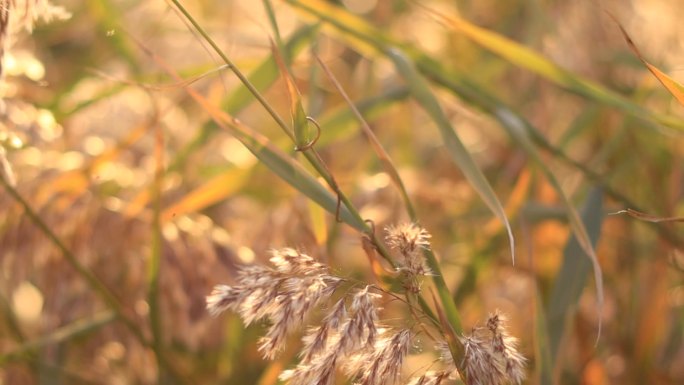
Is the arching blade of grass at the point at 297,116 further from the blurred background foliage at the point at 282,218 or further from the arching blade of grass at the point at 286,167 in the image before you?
the blurred background foliage at the point at 282,218

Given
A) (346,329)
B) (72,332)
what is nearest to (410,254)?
(346,329)

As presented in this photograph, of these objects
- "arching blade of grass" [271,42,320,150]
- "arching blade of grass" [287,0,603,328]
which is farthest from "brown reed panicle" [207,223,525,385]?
"arching blade of grass" [287,0,603,328]

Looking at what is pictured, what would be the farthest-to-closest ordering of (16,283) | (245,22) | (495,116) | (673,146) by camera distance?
(245,22), (673,146), (16,283), (495,116)

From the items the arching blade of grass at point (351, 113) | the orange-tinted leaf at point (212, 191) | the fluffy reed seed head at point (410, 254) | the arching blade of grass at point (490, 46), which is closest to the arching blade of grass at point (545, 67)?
the arching blade of grass at point (490, 46)

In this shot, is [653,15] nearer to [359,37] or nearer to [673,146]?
[673,146]

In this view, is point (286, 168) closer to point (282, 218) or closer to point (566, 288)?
point (566, 288)

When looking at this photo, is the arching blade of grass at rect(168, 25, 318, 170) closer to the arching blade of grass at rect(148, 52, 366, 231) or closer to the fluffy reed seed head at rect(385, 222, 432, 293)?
the arching blade of grass at rect(148, 52, 366, 231)

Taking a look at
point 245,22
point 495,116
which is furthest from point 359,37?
point 245,22

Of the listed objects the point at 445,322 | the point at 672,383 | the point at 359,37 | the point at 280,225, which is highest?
the point at 359,37
